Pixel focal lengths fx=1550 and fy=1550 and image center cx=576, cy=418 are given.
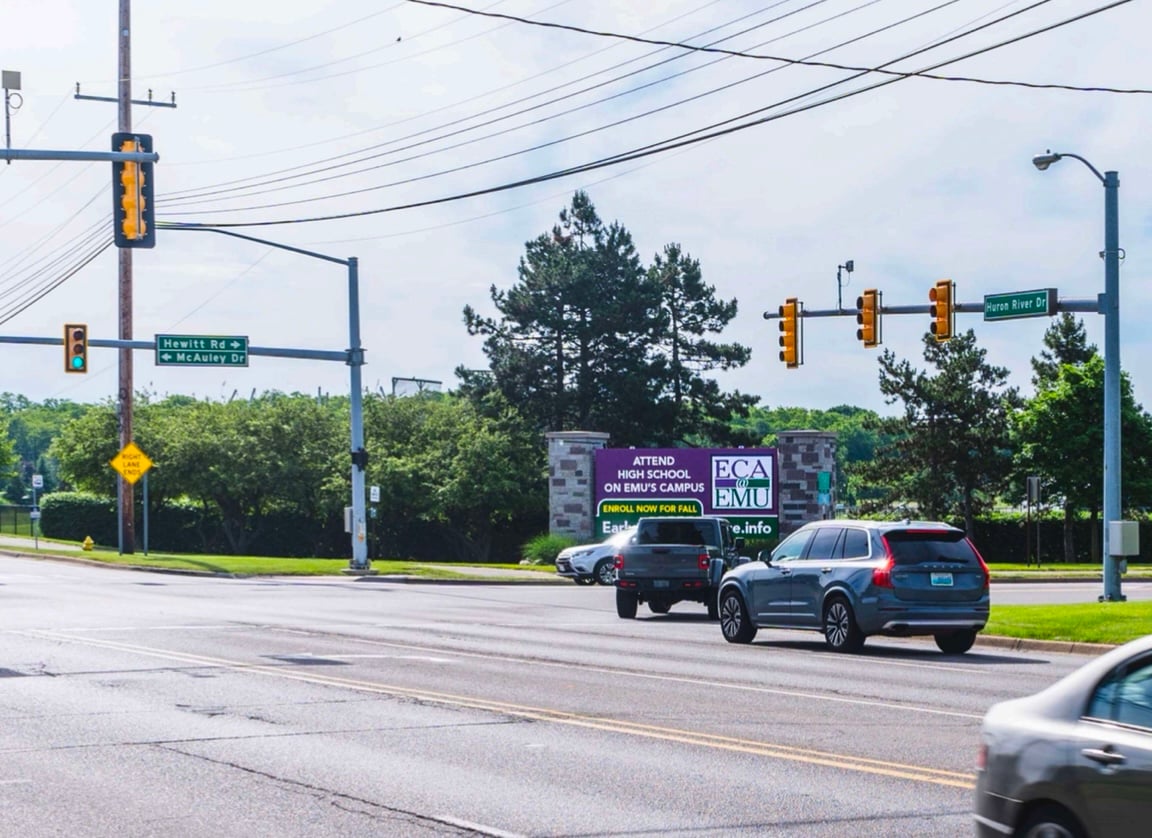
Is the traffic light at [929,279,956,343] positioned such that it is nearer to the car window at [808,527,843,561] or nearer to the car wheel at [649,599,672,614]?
the car wheel at [649,599,672,614]

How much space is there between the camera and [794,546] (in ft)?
69.0

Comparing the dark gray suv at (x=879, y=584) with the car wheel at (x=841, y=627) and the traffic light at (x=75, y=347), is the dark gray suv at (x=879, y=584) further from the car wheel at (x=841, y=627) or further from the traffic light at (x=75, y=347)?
the traffic light at (x=75, y=347)

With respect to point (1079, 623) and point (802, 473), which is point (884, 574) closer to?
point (1079, 623)

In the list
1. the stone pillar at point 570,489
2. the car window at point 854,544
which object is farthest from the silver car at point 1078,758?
the stone pillar at point 570,489

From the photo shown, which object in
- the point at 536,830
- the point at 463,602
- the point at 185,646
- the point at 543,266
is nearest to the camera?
the point at 536,830

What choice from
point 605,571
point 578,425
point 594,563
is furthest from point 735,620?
point 578,425

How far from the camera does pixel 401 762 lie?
10.6 meters

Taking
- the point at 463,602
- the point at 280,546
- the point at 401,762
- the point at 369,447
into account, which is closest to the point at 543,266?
the point at 369,447

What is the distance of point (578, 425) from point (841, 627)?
49575 mm

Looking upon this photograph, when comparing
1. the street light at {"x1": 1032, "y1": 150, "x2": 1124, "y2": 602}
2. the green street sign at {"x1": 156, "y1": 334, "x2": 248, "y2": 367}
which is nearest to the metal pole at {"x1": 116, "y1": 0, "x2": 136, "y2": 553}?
the green street sign at {"x1": 156, "y1": 334, "x2": 248, "y2": 367}

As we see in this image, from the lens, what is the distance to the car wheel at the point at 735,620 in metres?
21.5

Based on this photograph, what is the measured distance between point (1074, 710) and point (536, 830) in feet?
10.7

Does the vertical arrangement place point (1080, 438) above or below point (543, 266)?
below

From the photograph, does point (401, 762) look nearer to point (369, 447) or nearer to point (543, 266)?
point (369, 447)
